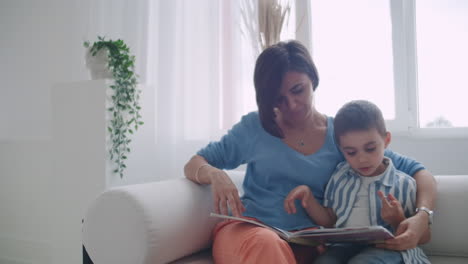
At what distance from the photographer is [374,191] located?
133cm

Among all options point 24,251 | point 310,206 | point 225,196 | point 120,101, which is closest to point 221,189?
point 225,196

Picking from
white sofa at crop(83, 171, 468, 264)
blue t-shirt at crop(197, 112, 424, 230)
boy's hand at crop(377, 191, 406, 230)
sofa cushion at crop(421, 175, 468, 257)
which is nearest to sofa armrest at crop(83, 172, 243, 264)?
white sofa at crop(83, 171, 468, 264)

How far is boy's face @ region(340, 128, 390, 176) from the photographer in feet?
4.25

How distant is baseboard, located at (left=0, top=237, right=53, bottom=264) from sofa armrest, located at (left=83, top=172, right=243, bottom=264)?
6.32ft

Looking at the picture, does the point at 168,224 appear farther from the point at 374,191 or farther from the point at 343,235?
the point at 374,191

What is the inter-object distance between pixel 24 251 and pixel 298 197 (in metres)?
2.53

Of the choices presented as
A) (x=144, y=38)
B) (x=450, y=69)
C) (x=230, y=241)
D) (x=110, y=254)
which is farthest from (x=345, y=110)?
(x=144, y=38)

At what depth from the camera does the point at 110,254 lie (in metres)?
1.25

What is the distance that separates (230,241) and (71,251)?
1.44 meters

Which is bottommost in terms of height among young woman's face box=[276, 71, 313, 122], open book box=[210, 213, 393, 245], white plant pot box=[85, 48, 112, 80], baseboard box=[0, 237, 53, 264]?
baseboard box=[0, 237, 53, 264]

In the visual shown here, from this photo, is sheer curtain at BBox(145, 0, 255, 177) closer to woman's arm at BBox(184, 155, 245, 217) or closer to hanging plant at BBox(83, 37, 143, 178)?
hanging plant at BBox(83, 37, 143, 178)

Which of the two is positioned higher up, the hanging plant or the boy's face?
the hanging plant

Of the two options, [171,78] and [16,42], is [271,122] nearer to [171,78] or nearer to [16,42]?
[171,78]

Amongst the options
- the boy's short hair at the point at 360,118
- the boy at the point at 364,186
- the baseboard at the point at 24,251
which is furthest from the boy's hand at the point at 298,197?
the baseboard at the point at 24,251
